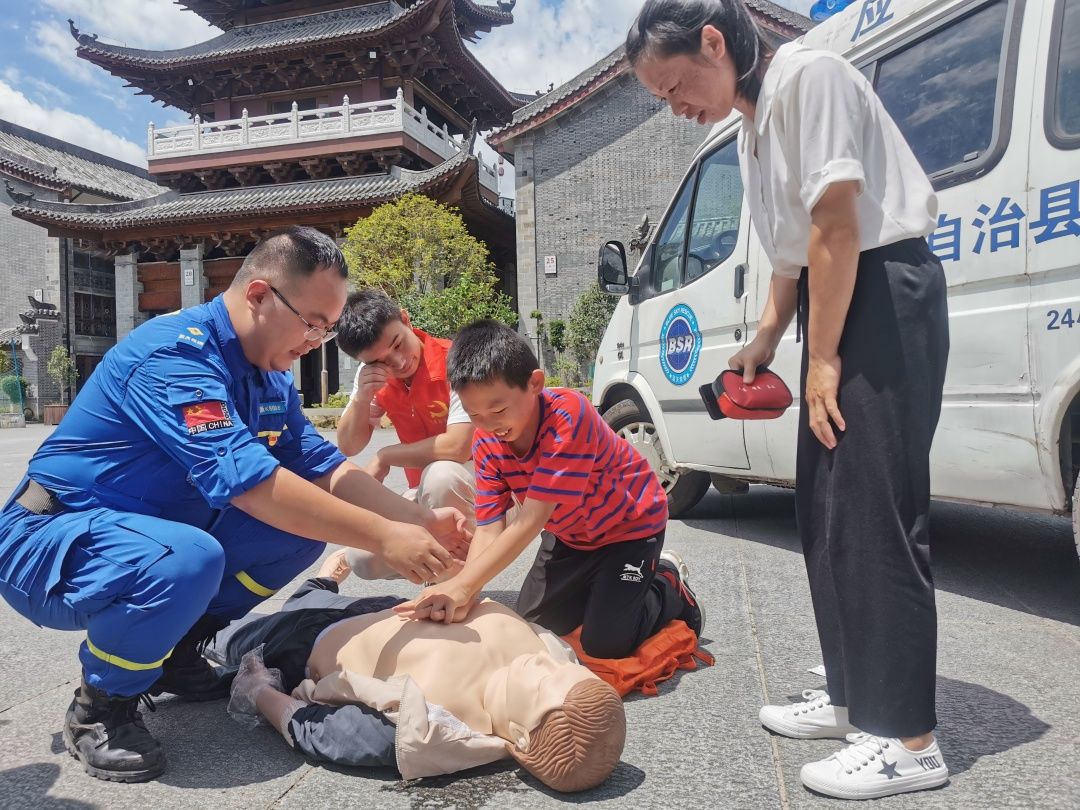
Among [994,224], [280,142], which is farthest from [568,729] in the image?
[280,142]

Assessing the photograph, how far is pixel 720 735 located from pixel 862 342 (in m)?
1.04

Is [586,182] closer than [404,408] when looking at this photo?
No

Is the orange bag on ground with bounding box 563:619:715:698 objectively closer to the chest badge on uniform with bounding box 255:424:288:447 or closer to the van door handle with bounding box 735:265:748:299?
the chest badge on uniform with bounding box 255:424:288:447

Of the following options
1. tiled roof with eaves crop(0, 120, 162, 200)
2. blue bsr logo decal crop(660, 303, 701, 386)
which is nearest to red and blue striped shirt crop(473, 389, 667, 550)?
blue bsr logo decal crop(660, 303, 701, 386)

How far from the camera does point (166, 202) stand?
21375mm

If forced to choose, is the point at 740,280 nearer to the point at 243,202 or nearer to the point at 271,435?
the point at 271,435

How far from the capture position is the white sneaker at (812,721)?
1966 millimetres

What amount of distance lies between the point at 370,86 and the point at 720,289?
19324 millimetres

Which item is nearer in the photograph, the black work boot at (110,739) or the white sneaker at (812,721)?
the black work boot at (110,739)

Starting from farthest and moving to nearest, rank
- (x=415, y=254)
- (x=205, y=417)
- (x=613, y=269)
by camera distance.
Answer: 1. (x=415, y=254)
2. (x=613, y=269)
3. (x=205, y=417)

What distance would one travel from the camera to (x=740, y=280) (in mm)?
3998

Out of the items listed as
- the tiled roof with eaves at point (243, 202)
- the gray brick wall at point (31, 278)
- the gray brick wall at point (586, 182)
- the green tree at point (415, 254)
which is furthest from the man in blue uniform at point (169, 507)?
the gray brick wall at point (31, 278)

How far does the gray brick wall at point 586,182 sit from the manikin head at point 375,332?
15.2m

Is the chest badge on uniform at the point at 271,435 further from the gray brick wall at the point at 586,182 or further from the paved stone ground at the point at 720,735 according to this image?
the gray brick wall at the point at 586,182
